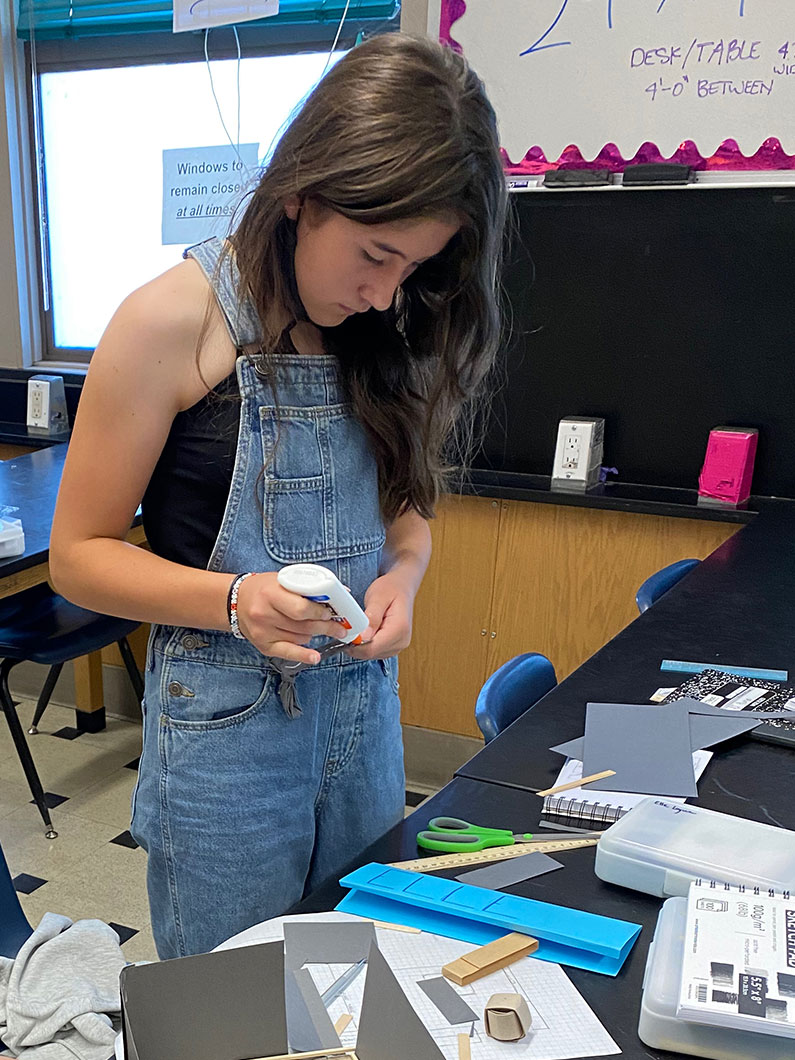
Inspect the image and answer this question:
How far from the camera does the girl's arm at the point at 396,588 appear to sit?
1141mm

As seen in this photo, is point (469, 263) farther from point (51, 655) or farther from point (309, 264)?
point (51, 655)

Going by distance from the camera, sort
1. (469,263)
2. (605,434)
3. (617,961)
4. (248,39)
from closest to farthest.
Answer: (617,961) < (469,263) < (605,434) < (248,39)

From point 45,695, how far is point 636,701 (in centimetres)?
235

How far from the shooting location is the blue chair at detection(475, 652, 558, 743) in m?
1.54

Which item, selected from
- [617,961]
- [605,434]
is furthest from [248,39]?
[617,961]

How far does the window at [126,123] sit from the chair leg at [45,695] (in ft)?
4.12

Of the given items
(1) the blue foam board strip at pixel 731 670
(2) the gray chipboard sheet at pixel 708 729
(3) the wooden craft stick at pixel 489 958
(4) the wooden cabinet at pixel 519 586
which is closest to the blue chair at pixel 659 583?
(4) the wooden cabinet at pixel 519 586

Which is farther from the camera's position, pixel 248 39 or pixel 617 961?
pixel 248 39

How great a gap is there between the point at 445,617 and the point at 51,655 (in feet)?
3.52

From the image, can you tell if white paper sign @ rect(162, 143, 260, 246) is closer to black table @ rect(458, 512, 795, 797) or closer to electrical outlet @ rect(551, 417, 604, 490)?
electrical outlet @ rect(551, 417, 604, 490)

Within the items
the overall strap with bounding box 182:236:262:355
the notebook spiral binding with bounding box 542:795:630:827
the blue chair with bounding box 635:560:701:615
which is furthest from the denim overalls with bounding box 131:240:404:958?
the blue chair with bounding box 635:560:701:615

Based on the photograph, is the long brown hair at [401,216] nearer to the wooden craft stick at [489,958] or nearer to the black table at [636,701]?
the black table at [636,701]

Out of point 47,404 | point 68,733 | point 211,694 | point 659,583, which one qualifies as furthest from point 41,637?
point 211,694

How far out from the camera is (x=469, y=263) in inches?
45.9
